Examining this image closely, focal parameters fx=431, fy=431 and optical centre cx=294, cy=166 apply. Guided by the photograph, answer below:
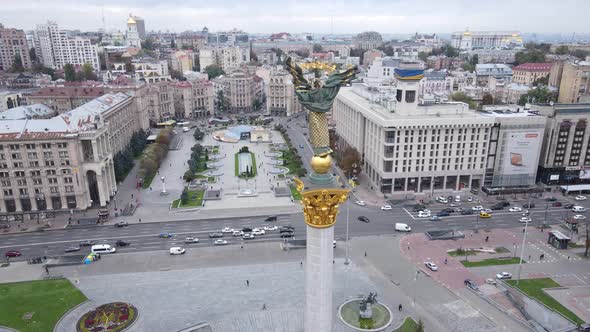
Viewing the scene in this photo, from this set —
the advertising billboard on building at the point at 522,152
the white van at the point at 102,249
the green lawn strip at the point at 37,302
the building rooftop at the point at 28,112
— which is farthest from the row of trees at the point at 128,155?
the advertising billboard on building at the point at 522,152

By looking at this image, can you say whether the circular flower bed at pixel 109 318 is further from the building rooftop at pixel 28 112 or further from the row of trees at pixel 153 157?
the building rooftop at pixel 28 112

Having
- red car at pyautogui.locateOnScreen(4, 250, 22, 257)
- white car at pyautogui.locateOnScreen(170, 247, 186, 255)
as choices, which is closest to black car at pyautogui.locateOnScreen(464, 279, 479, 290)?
white car at pyautogui.locateOnScreen(170, 247, 186, 255)

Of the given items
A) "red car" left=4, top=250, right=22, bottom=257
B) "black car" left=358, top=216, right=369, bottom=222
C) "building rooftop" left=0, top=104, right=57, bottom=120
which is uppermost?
"building rooftop" left=0, top=104, right=57, bottom=120

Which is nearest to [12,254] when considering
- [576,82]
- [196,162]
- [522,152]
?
[196,162]

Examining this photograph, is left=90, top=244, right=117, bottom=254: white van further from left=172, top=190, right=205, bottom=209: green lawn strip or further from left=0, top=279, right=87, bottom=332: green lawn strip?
left=172, top=190, right=205, bottom=209: green lawn strip

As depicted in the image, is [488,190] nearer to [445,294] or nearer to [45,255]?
[445,294]

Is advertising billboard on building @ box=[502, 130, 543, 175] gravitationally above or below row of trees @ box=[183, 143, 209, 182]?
above
